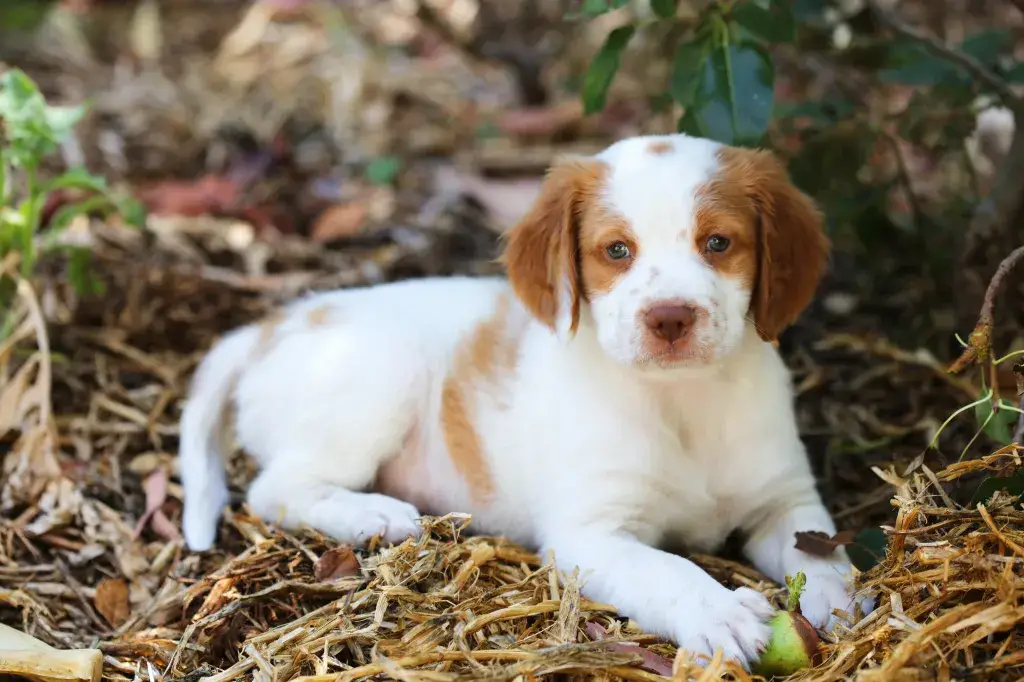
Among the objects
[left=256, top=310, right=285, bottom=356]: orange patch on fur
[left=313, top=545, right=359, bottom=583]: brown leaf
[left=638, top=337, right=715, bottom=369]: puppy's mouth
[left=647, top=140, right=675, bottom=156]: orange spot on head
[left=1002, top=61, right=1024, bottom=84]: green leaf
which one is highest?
[left=1002, top=61, right=1024, bottom=84]: green leaf

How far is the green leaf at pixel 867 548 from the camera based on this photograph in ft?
8.99

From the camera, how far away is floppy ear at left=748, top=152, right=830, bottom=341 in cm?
279

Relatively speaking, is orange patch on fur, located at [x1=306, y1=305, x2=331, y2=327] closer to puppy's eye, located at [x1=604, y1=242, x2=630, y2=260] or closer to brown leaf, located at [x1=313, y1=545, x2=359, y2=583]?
brown leaf, located at [x1=313, y1=545, x2=359, y2=583]

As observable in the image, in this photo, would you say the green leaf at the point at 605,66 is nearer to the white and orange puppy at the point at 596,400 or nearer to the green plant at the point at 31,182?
the white and orange puppy at the point at 596,400

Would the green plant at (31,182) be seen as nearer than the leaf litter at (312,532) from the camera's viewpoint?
No

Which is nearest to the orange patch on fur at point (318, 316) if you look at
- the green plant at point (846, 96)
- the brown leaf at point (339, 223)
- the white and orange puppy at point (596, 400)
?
the white and orange puppy at point (596, 400)

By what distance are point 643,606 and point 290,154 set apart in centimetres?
420

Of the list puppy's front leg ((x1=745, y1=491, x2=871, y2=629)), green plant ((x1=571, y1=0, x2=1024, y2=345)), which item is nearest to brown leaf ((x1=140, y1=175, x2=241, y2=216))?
green plant ((x1=571, y1=0, x2=1024, y2=345))

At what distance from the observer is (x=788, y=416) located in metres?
3.00

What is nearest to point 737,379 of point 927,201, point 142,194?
point 927,201

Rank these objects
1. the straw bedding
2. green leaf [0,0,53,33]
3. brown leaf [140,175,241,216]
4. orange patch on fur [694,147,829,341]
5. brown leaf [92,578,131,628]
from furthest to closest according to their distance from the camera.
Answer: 1. green leaf [0,0,53,33]
2. brown leaf [140,175,241,216]
3. brown leaf [92,578,131,628]
4. orange patch on fur [694,147,829,341]
5. the straw bedding

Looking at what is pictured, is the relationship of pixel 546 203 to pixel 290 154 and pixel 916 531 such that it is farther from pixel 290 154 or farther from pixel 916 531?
pixel 290 154

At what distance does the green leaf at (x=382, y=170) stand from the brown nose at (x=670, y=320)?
3.54 meters

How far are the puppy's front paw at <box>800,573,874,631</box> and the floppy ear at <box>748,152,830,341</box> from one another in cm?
65
